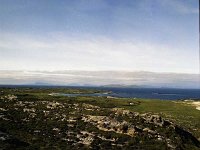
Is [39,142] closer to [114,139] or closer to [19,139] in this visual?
[19,139]

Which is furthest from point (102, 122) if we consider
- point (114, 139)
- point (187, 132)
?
point (187, 132)

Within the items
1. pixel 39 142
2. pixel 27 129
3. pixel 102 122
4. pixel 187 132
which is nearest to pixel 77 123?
pixel 102 122

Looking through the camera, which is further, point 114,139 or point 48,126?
point 48,126

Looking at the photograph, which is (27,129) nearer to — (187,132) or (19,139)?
(19,139)

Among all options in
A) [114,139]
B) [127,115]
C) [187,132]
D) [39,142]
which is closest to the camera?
[39,142]

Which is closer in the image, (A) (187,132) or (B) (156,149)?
(B) (156,149)

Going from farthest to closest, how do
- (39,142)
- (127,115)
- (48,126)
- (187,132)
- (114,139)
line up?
(127,115) < (187,132) < (48,126) < (114,139) < (39,142)
